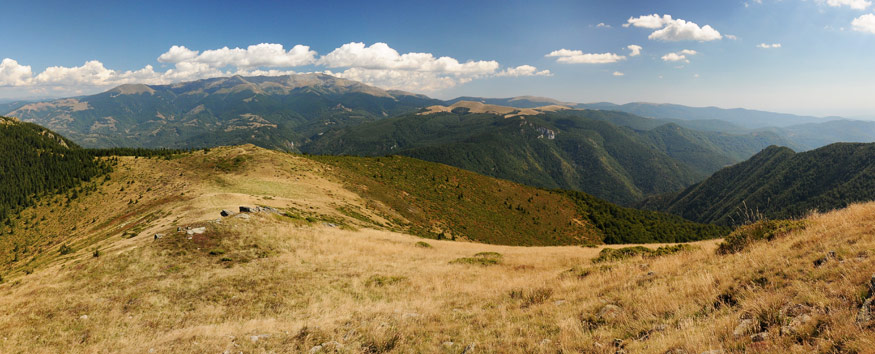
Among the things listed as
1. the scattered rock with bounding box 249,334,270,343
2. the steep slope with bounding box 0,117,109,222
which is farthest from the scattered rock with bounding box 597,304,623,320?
the steep slope with bounding box 0,117,109,222

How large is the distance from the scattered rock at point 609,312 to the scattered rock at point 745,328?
2.93 m

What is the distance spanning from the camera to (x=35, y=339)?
474 inches

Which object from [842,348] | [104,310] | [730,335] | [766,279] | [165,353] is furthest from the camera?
[104,310]

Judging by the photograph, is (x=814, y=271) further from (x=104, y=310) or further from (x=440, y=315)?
(x=104, y=310)

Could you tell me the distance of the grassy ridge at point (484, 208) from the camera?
2419 inches

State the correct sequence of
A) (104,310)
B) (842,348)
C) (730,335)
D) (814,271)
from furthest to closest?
1. (104,310)
2. (814,271)
3. (730,335)
4. (842,348)

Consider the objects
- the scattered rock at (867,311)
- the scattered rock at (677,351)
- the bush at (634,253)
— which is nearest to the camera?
the scattered rock at (867,311)

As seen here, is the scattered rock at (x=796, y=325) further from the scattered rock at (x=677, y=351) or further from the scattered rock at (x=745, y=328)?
the scattered rock at (x=677, y=351)

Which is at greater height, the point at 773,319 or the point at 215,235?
the point at 773,319

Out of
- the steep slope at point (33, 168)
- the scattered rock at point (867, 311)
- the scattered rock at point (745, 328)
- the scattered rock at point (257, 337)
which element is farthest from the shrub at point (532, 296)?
the steep slope at point (33, 168)

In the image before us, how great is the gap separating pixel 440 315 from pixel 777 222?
54.0 ft

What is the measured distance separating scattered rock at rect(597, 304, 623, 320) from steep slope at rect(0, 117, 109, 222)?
249 ft

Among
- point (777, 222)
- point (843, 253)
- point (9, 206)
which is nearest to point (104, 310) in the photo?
point (843, 253)

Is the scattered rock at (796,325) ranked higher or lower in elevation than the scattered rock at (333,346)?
higher
